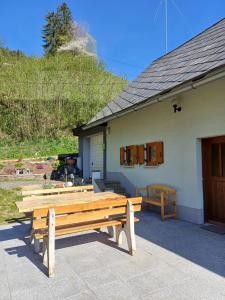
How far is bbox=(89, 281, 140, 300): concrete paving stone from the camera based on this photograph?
301 centimetres

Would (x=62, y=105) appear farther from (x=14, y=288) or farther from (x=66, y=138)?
(x=14, y=288)

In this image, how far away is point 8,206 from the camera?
26.1 feet

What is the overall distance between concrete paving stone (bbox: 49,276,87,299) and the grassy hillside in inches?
539

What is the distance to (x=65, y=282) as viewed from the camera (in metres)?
3.40

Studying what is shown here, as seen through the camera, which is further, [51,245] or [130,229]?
[130,229]

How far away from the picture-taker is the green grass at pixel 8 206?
7036 mm

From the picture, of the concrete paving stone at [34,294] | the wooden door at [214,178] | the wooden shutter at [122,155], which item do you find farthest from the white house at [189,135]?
the concrete paving stone at [34,294]

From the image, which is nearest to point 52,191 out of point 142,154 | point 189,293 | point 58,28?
point 142,154

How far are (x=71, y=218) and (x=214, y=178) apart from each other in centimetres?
374

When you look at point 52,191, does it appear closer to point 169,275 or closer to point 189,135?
point 169,275

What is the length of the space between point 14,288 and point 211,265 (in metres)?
2.65

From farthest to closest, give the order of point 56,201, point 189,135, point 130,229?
point 189,135 → point 56,201 → point 130,229

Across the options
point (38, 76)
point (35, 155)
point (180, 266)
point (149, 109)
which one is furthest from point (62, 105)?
point (180, 266)

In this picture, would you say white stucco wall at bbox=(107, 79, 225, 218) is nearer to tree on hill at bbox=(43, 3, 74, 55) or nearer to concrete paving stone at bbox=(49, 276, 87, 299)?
concrete paving stone at bbox=(49, 276, 87, 299)
